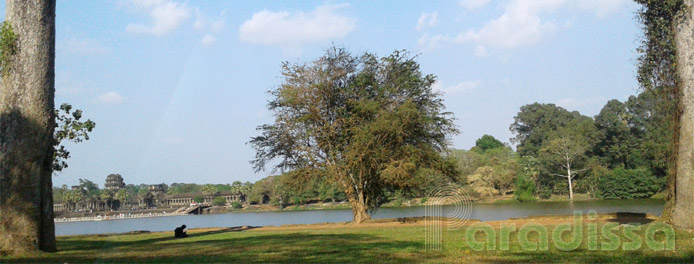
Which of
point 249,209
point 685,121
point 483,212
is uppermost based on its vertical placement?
point 685,121

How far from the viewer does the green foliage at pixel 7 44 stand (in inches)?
567

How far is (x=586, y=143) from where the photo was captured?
8038cm

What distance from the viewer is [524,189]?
7844 centimetres

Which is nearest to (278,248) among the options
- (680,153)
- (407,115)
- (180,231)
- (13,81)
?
(13,81)

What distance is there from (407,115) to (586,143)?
5953 centimetres

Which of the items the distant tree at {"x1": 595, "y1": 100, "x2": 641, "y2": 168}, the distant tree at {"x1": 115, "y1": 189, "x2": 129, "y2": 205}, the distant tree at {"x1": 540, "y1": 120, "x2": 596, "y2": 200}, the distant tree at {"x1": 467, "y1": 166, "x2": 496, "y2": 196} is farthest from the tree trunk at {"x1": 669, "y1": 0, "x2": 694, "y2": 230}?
the distant tree at {"x1": 115, "y1": 189, "x2": 129, "y2": 205}

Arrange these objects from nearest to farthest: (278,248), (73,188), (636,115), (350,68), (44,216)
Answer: (278,248) < (44,216) < (350,68) < (636,115) < (73,188)

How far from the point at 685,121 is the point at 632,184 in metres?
57.4

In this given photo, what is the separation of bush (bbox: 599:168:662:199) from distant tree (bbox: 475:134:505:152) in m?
78.6

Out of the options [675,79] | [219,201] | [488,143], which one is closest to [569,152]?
[675,79]

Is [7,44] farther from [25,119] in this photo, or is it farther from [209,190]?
[209,190]

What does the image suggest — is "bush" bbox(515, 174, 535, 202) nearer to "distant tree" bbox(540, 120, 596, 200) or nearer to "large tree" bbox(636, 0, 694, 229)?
"distant tree" bbox(540, 120, 596, 200)

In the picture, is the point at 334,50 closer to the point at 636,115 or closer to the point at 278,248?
the point at 278,248

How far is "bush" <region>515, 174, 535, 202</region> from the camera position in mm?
77062
